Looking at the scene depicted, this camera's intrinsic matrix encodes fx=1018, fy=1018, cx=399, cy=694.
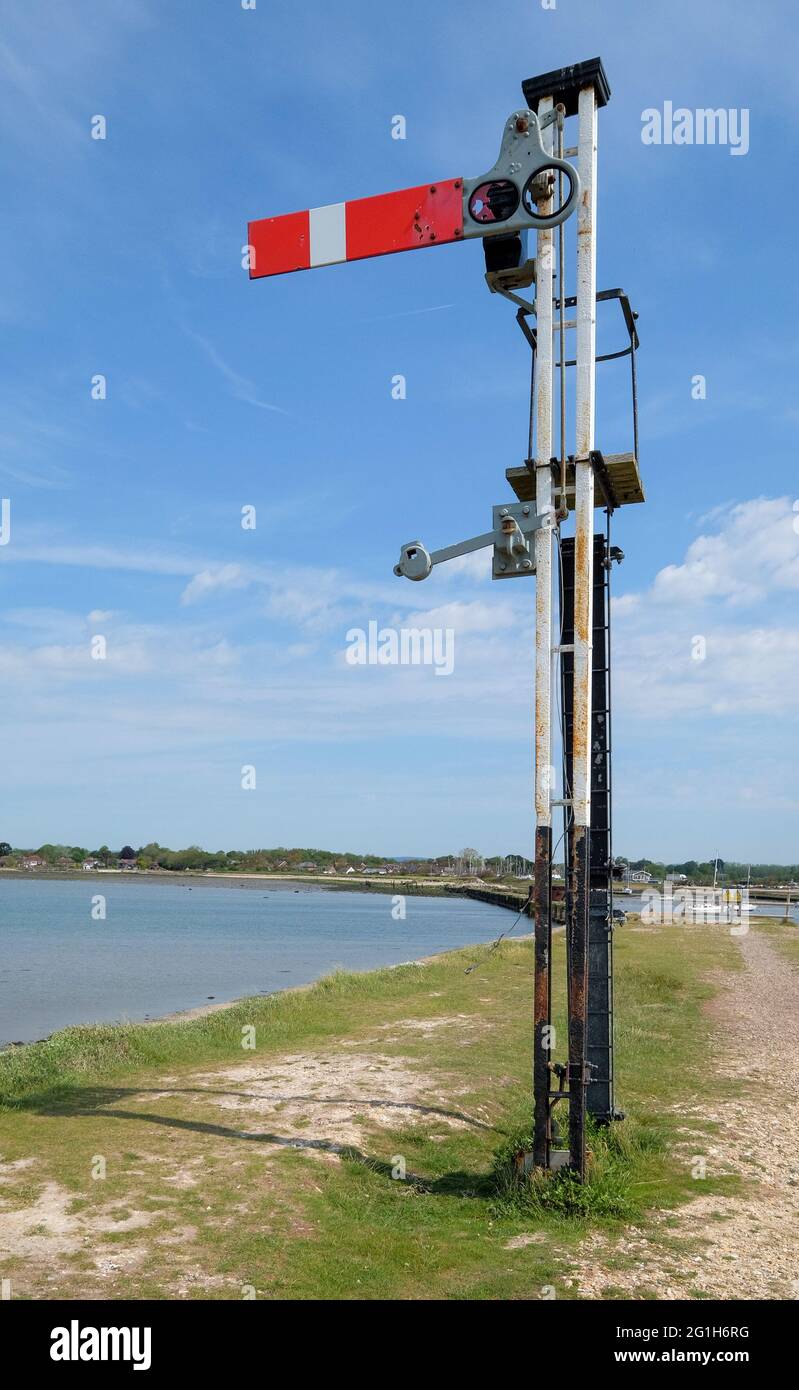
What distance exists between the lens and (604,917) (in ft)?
32.7

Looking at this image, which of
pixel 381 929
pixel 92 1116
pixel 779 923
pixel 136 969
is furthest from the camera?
pixel 381 929

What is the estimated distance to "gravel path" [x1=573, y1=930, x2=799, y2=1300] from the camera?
22.0ft

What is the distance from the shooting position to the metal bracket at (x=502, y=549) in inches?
336

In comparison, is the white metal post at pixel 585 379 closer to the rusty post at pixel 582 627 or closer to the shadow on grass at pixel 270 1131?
the rusty post at pixel 582 627

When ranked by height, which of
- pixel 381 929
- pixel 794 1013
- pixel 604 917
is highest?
pixel 604 917

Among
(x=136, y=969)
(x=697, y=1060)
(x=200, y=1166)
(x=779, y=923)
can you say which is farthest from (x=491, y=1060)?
(x=779, y=923)

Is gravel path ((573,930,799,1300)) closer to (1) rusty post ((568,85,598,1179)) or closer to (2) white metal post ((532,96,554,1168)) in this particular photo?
(1) rusty post ((568,85,598,1179))

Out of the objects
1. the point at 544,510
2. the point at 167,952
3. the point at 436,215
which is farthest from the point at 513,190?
the point at 167,952

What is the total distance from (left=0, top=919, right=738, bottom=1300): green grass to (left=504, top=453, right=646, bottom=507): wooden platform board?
5987 millimetres

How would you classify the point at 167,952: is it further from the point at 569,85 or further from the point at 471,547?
the point at 569,85

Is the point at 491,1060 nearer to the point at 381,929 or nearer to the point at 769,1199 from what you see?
the point at 769,1199

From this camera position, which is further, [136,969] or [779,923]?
[779,923]

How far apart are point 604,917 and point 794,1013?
1299cm

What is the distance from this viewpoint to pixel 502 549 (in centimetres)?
871
